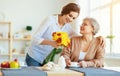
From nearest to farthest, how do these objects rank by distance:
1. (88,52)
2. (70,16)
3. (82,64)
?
(82,64) → (88,52) → (70,16)

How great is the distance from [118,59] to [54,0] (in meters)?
2.74

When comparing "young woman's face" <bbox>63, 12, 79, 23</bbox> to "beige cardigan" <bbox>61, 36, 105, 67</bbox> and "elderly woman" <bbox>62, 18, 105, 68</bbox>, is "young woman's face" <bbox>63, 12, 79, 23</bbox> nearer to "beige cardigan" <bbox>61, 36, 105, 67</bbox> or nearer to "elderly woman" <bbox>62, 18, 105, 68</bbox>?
"elderly woman" <bbox>62, 18, 105, 68</bbox>

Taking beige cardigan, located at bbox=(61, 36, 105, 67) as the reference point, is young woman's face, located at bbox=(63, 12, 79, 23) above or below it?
above

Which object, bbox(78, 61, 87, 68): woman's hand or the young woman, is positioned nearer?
bbox(78, 61, 87, 68): woman's hand

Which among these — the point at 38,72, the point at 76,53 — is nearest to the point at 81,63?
the point at 76,53

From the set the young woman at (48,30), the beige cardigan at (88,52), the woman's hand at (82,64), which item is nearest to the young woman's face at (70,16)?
the young woman at (48,30)

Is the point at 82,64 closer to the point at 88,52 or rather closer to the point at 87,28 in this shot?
the point at 88,52

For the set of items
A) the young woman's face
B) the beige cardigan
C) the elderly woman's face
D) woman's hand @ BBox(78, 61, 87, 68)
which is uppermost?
the young woman's face

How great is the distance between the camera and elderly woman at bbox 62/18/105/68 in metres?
2.63

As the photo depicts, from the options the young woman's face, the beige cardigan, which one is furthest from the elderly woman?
the young woman's face

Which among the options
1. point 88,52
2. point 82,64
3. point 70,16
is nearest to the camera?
point 82,64

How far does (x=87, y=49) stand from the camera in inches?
104

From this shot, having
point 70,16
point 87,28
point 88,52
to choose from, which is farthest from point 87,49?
point 70,16

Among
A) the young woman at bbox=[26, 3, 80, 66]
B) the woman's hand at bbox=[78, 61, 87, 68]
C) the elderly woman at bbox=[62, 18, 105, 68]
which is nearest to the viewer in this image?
the woman's hand at bbox=[78, 61, 87, 68]
